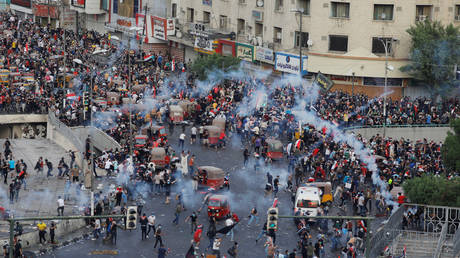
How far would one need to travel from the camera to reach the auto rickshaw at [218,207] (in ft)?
145

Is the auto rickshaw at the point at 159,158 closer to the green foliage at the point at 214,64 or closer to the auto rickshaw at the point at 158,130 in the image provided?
the auto rickshaw at the point at 158,130

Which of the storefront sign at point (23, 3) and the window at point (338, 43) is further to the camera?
the storefront sign at point (23, 3)

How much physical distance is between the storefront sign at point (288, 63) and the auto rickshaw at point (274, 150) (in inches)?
727

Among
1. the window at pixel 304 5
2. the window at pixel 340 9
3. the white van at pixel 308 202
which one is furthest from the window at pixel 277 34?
the white van at pixel 308 202

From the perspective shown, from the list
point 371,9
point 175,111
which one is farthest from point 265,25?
point 175,111

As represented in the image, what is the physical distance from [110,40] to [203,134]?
1487 inches

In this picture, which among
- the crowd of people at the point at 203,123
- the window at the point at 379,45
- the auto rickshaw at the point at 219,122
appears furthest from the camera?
the window at the point at 379,45

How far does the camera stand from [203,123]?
60.9 m

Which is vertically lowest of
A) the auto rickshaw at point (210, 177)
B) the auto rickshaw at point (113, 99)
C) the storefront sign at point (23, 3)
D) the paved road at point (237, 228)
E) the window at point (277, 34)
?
the paved road at point (237, 228)

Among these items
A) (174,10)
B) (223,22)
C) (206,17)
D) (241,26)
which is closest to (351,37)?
(241,26)

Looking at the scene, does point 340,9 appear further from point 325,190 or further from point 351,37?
point 325,190

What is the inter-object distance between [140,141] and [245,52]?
23.0 m

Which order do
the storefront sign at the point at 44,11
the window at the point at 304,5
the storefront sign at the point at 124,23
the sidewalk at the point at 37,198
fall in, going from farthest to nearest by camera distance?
1. the storefront sign at the point at 44,11
2. the storefront sign at the point at 124,23
3. the window at the point at 304,5
4. the sidewalk at the point at 37,198

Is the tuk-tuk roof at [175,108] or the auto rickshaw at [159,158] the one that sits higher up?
the tuk-tuk roof at [175,108]
